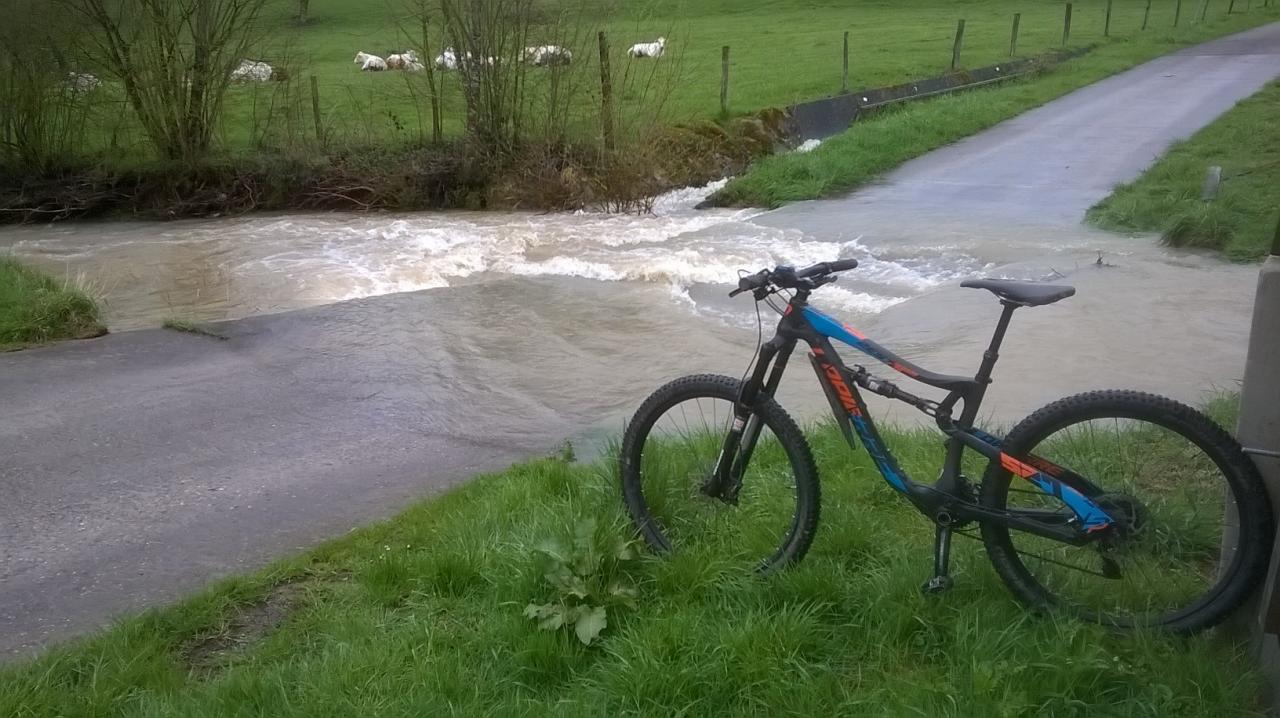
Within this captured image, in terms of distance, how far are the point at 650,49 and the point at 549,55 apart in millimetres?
1829

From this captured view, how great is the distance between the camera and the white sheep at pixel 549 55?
1812 cm

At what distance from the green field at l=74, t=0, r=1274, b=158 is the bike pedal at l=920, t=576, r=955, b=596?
1508cm

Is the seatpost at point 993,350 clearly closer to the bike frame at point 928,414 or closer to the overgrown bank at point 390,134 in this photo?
the bike frame at point 928,414

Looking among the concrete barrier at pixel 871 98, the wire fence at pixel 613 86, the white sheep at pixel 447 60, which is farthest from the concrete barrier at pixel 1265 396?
the concrete barrier at pixel 871 98

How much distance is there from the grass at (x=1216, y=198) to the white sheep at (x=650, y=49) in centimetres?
769

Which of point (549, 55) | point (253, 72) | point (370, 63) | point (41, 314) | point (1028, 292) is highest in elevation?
point (549, 55)

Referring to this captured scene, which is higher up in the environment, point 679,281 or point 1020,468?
point 1020,468

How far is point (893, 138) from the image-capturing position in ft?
67.3

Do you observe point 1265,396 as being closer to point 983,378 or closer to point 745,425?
point 983,378

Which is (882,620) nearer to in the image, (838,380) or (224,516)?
(838,380)

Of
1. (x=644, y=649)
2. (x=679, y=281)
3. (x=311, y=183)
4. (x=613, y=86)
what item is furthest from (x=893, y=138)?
(x=644, y=649)

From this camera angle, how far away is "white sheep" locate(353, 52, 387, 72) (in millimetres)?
26625

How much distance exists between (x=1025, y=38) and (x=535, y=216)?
24519 millimetres

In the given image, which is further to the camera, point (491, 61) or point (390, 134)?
point (390, 134)
